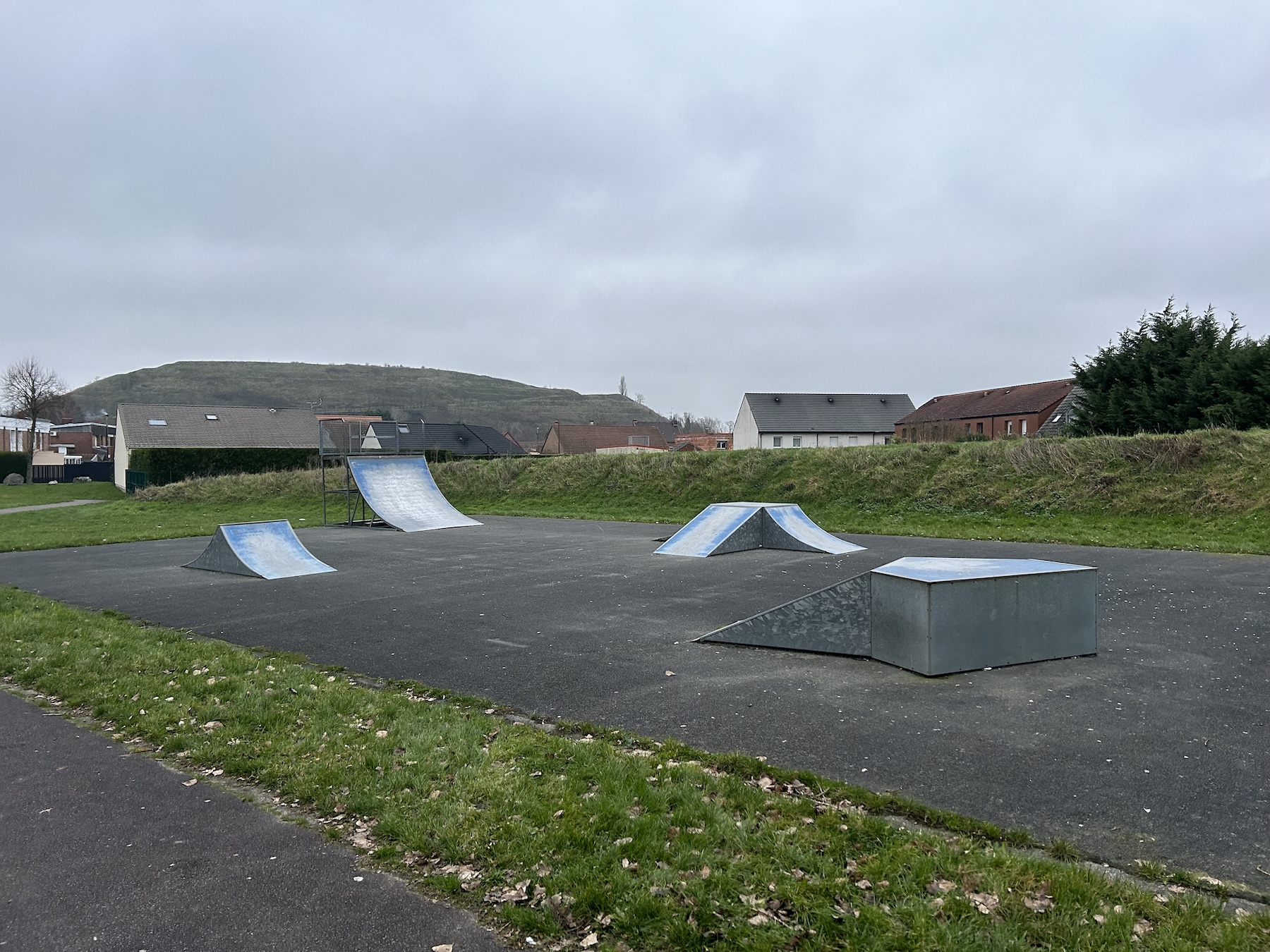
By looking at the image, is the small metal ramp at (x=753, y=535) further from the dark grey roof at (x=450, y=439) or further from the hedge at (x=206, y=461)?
the dark grey roof at (x=450, y=439)

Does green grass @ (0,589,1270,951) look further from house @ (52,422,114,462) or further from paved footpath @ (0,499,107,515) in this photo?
house @ (52,422,114,462)

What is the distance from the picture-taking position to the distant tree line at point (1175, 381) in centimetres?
2169

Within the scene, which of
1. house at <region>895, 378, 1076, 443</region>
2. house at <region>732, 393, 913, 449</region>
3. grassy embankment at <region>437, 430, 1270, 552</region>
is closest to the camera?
grassy embankment at <region>437, 430, 1270, 552</region>

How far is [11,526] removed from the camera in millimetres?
22625

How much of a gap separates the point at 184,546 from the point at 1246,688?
1829 centimetres

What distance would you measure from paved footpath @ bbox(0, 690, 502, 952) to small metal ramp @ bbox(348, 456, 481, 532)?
56.4ft

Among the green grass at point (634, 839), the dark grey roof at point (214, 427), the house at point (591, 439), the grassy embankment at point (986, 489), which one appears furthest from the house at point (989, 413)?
the dark grey roof at point (214, 427)

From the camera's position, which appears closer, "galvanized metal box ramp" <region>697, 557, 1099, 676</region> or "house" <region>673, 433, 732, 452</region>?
"galvanized metal box ramp" <region>697, 557, 1099, 676</region>

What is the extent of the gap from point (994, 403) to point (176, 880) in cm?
5714

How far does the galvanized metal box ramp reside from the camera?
6215mm

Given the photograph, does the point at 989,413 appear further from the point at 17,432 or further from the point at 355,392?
the point at 355,392

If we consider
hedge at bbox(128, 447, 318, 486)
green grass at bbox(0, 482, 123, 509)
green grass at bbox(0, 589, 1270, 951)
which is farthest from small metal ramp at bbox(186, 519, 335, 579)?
hedge at bbox(128, 447, 318, 486)

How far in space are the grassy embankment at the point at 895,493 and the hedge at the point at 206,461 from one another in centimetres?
1025

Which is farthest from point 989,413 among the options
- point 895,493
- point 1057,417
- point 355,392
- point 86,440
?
point 355,392
